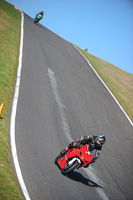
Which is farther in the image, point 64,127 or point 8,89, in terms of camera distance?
point 8,89

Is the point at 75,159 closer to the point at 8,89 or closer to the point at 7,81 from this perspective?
the point at 8,89

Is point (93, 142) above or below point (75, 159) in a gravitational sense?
above

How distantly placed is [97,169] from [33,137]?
9.34 ft

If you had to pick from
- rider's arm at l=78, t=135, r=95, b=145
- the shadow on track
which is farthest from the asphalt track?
rider's arm at l=78, t=135, r=95, b=145

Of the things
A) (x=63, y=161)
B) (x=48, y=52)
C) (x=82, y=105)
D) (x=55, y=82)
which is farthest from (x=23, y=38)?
(x=63, y=161)

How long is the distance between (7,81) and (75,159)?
7.32 metres

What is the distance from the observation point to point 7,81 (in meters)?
14.4

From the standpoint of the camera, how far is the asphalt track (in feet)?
26.3

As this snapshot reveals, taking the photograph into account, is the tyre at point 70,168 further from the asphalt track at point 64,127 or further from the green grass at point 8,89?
the green grass at point 8,89

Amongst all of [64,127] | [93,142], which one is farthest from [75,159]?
A: [64,127]

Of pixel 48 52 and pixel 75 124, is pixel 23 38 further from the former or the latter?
pixel 75 124

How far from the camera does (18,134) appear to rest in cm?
963

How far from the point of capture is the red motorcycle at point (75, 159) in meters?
8.41

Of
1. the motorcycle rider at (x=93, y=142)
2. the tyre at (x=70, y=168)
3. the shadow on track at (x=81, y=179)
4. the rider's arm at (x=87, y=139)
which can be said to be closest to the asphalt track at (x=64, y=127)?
the shadow on track at (x=81, y=179)
